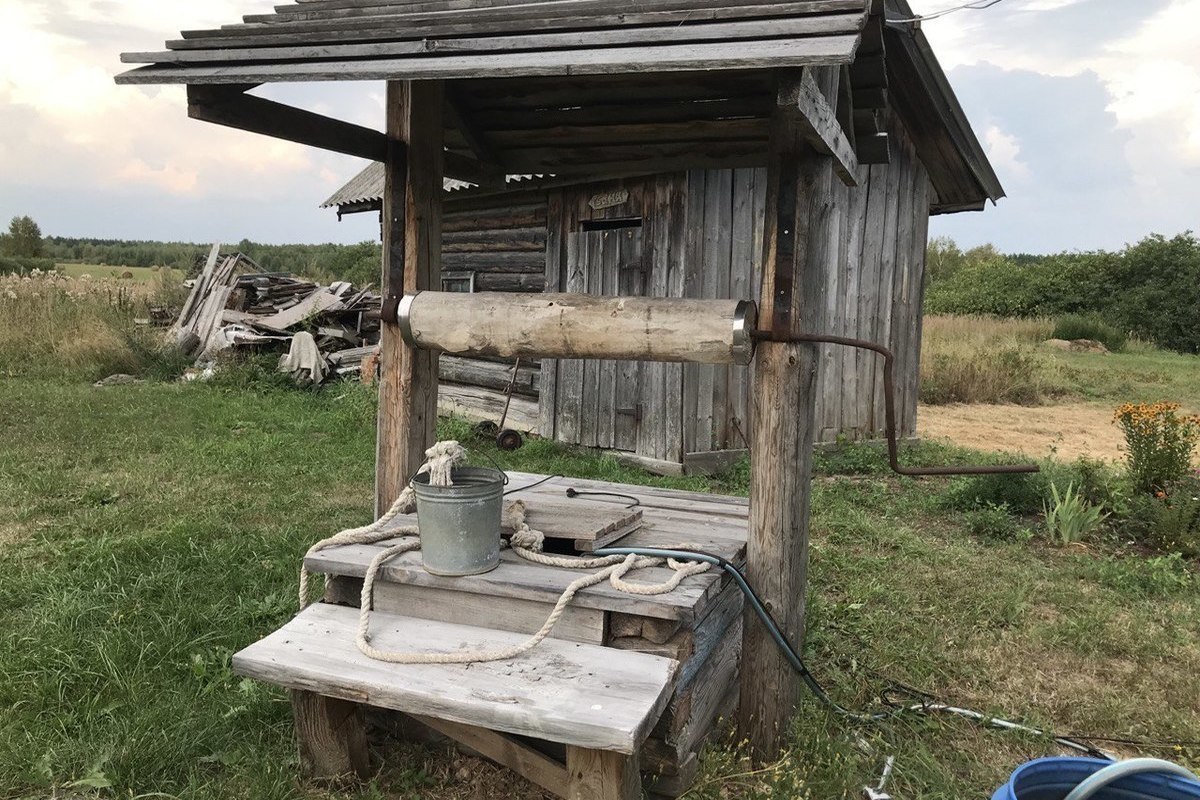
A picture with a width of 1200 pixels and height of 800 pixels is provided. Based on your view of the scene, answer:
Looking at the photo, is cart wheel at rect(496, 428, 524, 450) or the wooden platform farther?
cart wheel at rect(496, 428, 524, 450)

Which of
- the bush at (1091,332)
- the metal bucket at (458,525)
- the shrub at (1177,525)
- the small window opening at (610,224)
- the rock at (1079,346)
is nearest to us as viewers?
the metal bucket at (458,525)

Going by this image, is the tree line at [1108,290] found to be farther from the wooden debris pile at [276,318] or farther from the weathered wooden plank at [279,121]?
the weathered wooden plank at [279,121]

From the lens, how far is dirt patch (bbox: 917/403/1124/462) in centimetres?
1025

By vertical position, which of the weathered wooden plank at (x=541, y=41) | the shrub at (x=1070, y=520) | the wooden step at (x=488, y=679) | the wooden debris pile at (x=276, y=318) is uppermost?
the weathered wooden plank at (x=541, y=41)

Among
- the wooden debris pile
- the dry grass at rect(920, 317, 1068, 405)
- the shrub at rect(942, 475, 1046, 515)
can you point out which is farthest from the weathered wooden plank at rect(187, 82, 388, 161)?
the dry grass at rect(920, 317, 1068, 405)

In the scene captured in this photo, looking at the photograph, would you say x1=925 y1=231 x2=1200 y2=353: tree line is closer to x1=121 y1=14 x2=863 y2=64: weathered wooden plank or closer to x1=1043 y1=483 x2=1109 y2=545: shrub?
x1=1043 y1=483 x2=1109 y2=545: shrub

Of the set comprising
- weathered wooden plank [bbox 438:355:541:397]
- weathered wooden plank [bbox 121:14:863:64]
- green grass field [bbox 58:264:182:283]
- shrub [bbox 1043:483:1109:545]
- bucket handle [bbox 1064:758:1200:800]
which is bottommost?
shrub [bbox 1043:483:1109:545]

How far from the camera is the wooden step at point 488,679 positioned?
7.55ft

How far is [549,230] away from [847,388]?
375 cm

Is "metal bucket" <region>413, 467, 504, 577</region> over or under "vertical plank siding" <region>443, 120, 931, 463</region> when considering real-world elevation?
under

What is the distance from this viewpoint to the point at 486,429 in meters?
9.95

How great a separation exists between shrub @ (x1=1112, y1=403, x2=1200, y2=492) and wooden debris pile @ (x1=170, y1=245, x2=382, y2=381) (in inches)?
392

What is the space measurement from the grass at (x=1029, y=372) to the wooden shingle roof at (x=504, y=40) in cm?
1323

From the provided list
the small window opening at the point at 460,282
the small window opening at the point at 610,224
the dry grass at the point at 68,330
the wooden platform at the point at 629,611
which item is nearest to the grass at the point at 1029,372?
the small window opening at the point at 610,224
